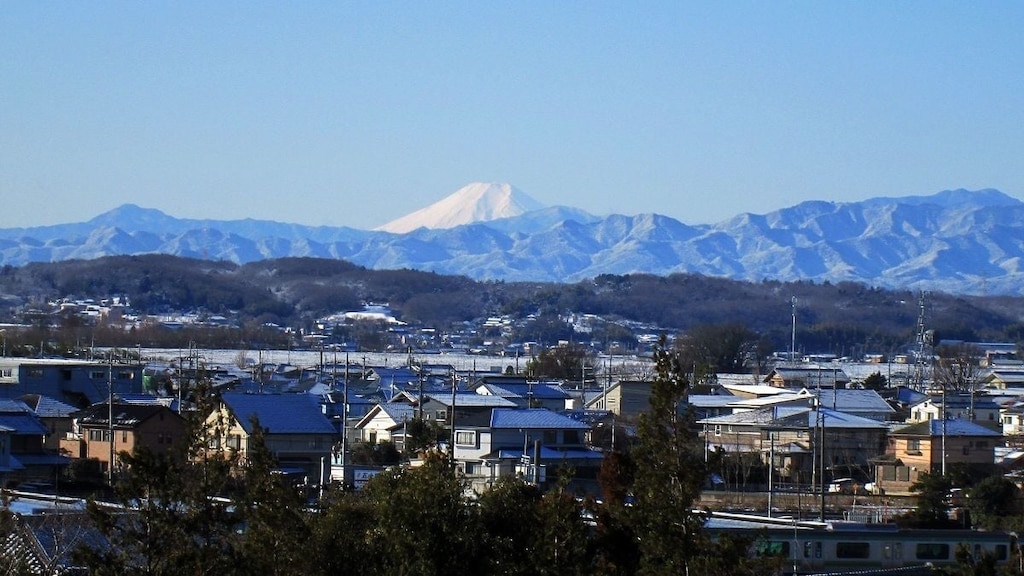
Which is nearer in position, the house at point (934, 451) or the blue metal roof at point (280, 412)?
the blue metal roof at point (280, 412)

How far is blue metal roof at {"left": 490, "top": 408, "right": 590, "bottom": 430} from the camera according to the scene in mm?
25312

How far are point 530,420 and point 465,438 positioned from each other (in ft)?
3.37

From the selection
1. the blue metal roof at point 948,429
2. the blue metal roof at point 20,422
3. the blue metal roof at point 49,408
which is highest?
the blue metal roof at point 20,422

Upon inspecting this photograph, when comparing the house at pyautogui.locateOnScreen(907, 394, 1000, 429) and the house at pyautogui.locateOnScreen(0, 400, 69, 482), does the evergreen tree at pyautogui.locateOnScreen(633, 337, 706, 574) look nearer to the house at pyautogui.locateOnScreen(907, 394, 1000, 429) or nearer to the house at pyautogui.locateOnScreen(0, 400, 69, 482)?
the house at pyautogui.locateOnScreen(0, 400, 69, 482)

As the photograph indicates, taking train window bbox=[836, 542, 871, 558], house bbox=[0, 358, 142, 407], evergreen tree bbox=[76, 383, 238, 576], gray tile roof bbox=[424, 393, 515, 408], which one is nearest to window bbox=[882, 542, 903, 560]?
train window bbox=[836, 542, 871, 558]

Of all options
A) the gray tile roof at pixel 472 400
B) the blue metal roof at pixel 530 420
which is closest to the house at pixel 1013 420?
the gray tile roof at pixel 472 400

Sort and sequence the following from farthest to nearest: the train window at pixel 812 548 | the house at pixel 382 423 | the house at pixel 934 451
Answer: the house at pixel 382 423
the house at pixel 934 451
the train window at pixel 812 548

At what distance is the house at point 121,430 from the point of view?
78.9 feet

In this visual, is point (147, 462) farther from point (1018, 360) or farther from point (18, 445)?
point (1018, 360)

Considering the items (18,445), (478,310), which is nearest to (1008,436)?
(18,445)

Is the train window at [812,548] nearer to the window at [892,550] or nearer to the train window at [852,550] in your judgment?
the train window at [852,550]

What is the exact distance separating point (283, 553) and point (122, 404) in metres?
17.2

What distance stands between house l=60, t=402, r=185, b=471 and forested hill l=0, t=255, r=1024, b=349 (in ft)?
225

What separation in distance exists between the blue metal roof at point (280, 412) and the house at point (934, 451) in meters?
8.56
